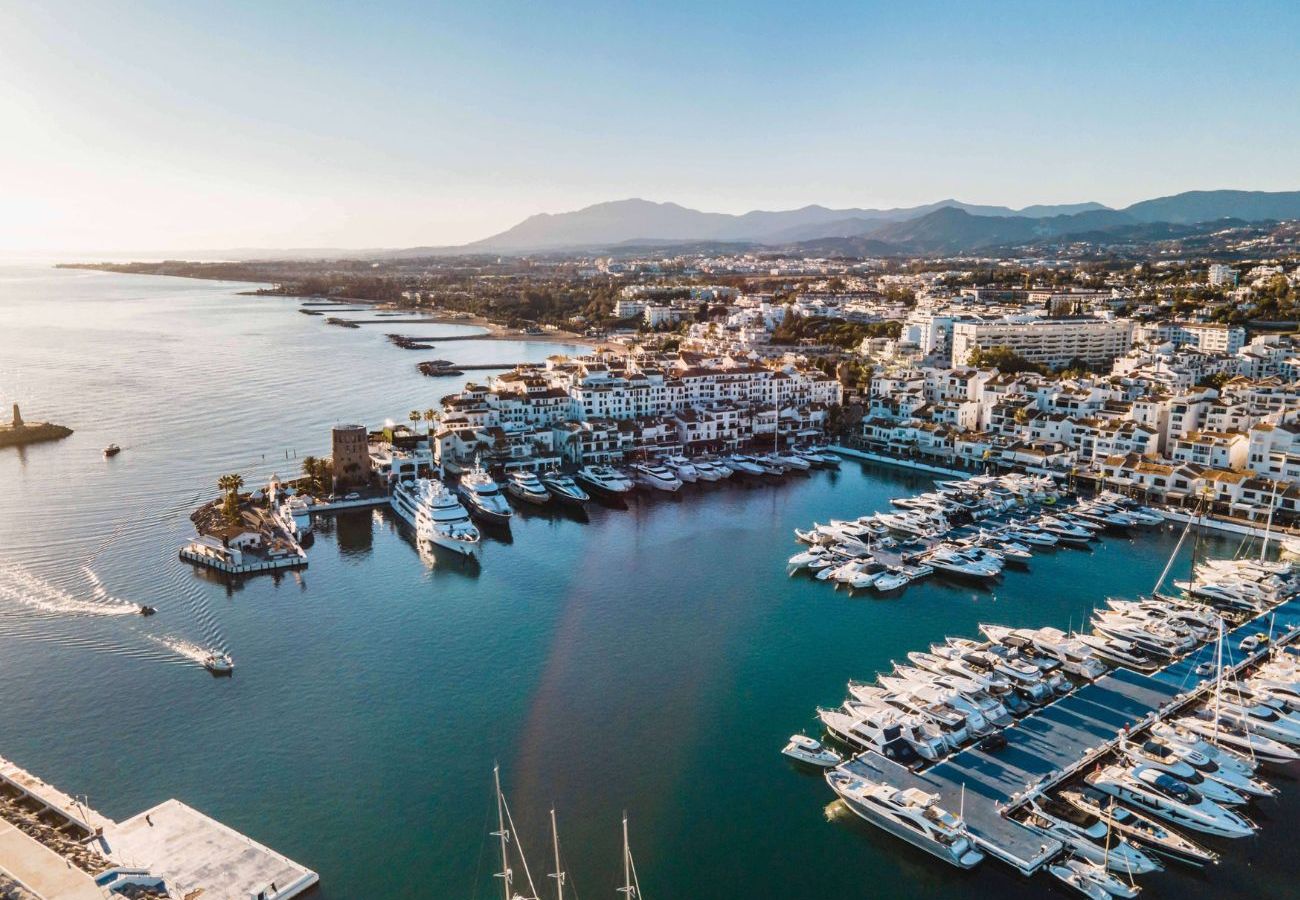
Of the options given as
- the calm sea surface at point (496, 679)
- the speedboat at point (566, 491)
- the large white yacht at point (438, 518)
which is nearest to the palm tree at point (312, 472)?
the calm sea surface at point (496, 679)

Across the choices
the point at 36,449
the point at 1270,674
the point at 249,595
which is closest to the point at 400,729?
the point at 249,595

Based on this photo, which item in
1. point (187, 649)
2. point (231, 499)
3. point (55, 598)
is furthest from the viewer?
point (231, 499)

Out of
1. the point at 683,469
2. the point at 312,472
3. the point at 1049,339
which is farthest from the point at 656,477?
the point at 1049,339

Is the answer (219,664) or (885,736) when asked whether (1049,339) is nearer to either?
(885,736)

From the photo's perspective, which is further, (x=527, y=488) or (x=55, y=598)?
(x=527, y=488)

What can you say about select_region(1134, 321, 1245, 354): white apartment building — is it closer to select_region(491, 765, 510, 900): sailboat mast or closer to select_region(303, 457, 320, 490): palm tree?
select_region(303, 457, 320, 490): palm tree

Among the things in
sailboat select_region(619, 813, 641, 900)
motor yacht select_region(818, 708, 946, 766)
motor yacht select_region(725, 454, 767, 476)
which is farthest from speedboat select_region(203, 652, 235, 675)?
motor yacht select_region(725, 454, 767, 476)
